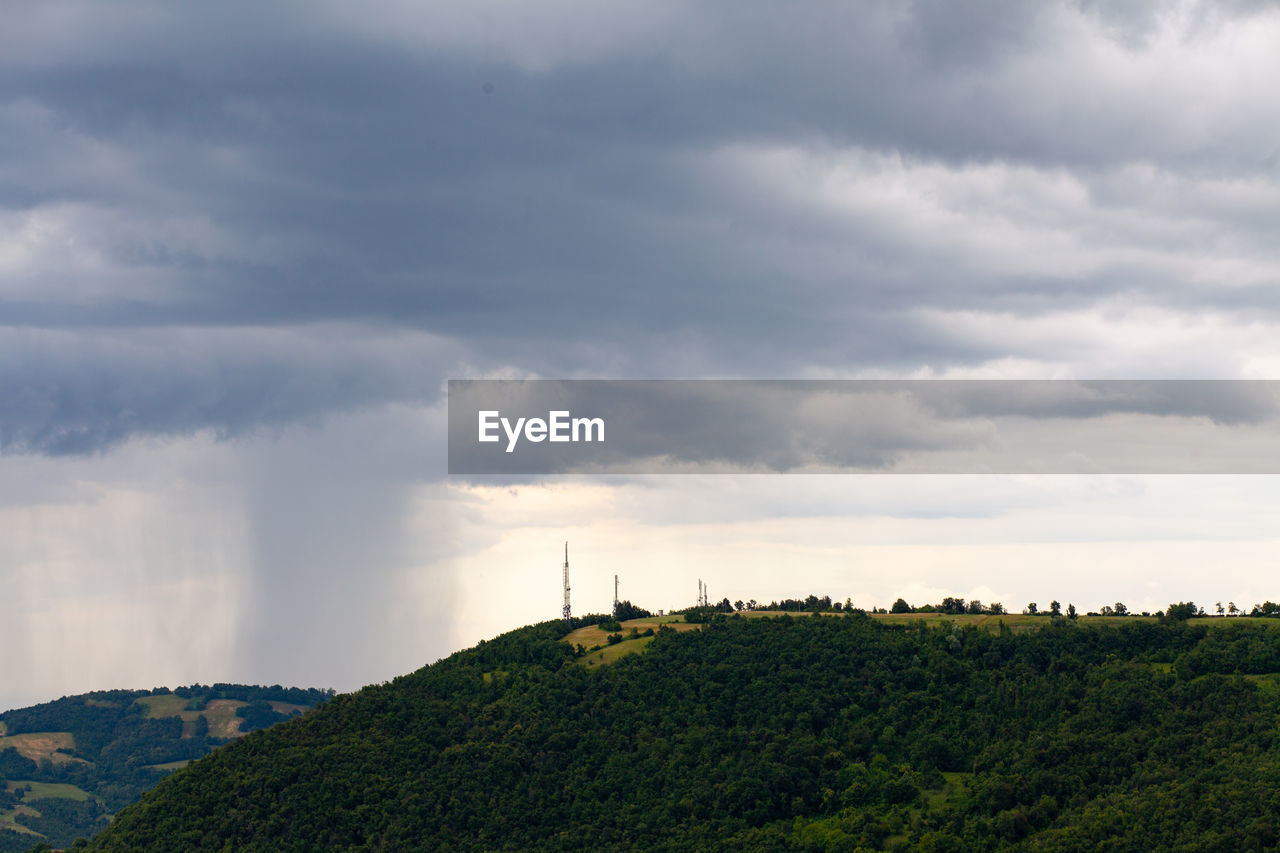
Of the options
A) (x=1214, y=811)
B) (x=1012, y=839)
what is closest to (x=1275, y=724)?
(x=1214, y=811)

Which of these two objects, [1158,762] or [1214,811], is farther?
[1158,762]

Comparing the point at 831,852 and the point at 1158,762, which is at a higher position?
the point at 1158,762

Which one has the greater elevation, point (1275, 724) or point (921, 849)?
point (1275, 724)

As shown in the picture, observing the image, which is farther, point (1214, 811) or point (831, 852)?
point (831, 852)

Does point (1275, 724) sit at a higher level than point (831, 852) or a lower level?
higher

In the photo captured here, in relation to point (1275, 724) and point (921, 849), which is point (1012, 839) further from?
point (1275, 724)

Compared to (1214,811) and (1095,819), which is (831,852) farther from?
(1214,811)

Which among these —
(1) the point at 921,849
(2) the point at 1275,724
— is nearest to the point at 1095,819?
(1) the point at 921,849

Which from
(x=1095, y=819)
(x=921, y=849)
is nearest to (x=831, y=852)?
(x=921, y=849)
